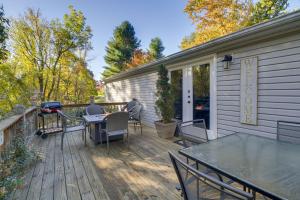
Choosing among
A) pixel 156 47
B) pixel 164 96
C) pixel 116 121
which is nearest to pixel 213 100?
pixel 164 96

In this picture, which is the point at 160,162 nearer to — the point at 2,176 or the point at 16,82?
the point at 2,176

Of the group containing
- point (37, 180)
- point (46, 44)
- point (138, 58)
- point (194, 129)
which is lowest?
point (37, 180)

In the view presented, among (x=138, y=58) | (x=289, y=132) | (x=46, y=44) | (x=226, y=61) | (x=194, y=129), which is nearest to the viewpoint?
(x=289, y=132)

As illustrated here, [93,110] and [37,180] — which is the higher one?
[93,110]

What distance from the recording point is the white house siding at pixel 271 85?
260 centimetres

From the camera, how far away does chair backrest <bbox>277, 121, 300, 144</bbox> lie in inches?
75.4

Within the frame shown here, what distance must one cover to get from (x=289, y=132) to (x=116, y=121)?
9.50 ft

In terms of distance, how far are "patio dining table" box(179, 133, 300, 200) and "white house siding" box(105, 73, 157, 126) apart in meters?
4.13

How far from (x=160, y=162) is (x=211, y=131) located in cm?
161

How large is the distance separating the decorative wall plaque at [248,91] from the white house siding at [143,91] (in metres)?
3.07

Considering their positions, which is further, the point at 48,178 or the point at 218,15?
the point at 218,15

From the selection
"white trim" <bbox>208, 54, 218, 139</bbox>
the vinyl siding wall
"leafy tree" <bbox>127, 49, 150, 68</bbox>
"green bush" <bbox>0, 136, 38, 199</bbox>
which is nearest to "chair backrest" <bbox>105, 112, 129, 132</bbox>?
"green bush" <bbox>0, 136, 38, 199</bbox>

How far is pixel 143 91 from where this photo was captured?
670 cm

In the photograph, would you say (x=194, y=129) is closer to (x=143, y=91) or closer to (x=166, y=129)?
(x=166, y=129)
